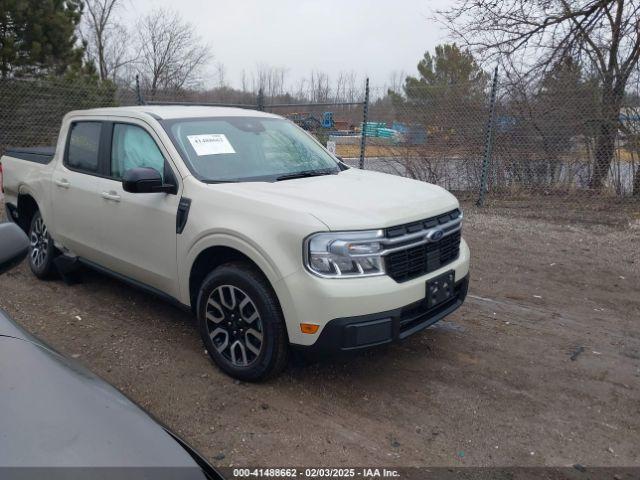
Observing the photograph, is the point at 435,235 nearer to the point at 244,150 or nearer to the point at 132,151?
the point at 244,150

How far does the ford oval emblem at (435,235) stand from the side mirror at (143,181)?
1883 mm

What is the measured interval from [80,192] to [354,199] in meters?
2.65

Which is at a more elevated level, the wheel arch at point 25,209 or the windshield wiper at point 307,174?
the windshield wiper at point 307,174

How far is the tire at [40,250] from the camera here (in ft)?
17.6

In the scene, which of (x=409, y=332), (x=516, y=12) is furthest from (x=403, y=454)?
(x=516, y=12)

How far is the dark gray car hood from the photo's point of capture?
140 cm

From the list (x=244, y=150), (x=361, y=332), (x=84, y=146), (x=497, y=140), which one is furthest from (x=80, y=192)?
(x=497, y=140)

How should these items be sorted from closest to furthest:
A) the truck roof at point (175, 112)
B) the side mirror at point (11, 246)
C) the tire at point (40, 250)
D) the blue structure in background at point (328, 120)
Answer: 1. the side mirror at point (11, 246)
2. the truck roof at point (175, 112)
3. the tire at point (40, 250)
4. the blue structure in background at point (328, 120)

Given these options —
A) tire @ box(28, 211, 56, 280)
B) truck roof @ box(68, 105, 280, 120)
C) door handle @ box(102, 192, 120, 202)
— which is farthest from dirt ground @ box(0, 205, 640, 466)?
truck roof @ box(68, 105, 280, 120)

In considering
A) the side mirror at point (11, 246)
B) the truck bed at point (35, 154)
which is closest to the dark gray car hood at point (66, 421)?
the side mirror at point (11, 246)

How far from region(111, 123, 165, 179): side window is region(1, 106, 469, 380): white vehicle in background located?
0.05 feet

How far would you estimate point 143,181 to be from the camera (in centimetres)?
363

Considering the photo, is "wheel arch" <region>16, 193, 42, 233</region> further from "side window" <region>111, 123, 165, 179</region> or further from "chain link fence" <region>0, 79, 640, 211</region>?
"chain link fence" <region>0, 79, 640, 211</region>

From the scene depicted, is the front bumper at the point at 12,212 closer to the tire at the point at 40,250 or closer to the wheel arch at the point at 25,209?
the wheel arch at the point at 25,209
